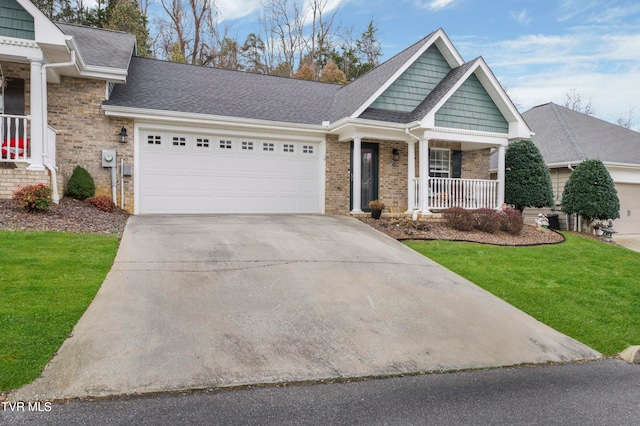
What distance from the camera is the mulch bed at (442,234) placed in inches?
411

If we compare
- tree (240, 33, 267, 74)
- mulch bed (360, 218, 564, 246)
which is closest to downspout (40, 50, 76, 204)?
mulch bed (360, 218, 564, 246)

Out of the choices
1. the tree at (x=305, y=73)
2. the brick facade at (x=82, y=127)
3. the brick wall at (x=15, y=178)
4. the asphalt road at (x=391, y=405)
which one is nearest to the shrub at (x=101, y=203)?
the brick facade at (x=82, y=127)

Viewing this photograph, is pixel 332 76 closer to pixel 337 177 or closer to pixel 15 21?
pixel 337 177

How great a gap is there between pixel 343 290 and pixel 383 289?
630 mm

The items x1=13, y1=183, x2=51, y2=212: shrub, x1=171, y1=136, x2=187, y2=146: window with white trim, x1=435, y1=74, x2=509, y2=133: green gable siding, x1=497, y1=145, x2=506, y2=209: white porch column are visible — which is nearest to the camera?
x1=13, y1=183, x2=51, y2=212: shrub

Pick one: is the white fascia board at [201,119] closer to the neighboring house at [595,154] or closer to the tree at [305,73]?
the neighboring house at [595,154]

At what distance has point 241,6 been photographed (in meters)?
28.1

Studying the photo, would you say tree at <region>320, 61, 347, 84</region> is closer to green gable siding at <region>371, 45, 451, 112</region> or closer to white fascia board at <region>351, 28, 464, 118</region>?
green gable siding at <region>371, 45, 451, 112</region>

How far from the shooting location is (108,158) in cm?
1095

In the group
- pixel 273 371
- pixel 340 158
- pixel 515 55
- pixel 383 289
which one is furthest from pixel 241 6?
pixel 273 371

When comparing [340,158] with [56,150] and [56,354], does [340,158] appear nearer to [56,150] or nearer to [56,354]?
[56,150]

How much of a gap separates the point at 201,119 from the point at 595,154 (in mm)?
14223

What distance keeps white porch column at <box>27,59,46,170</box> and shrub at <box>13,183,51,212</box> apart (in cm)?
86

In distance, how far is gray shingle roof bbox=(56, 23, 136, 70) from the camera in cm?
1117
